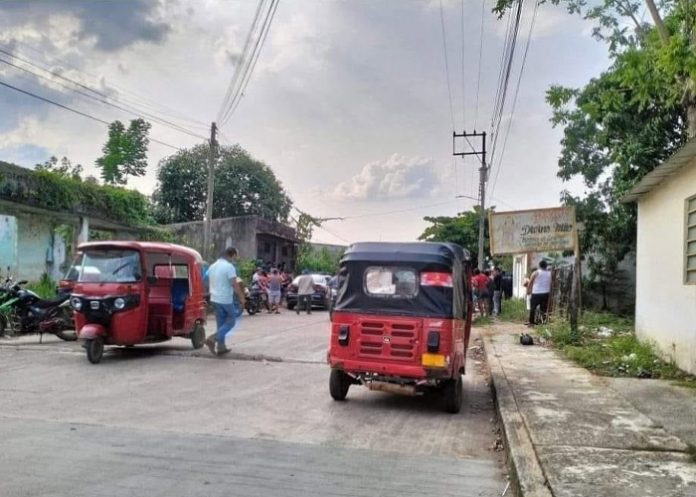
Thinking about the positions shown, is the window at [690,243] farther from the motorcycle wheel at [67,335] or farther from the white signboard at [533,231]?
the motorcycle wheel at [67,335]

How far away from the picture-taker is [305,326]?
18.1 m

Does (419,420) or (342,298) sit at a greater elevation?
(342,298)

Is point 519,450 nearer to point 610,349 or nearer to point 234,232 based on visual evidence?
point 610,349

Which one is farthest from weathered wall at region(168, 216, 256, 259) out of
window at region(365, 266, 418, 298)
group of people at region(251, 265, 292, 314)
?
window at region(365, 266, 418, 298)

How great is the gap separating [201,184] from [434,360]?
38.9 metres

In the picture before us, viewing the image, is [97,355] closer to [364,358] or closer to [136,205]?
[364,358]

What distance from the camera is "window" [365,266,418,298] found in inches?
314

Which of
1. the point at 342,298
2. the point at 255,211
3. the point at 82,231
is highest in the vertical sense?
the point at 255,211

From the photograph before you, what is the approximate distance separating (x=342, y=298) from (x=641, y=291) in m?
7.71

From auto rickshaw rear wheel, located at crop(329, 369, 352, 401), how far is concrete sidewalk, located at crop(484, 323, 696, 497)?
194 cm

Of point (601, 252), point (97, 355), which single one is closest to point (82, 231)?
point (97, 355)

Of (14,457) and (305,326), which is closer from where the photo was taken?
(14,457)

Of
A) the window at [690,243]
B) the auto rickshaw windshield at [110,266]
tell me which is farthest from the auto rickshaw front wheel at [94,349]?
the window at [690,243]

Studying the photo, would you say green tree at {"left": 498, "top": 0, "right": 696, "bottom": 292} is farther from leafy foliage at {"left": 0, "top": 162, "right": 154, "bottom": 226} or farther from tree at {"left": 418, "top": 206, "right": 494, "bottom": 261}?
tree at {"left": 418, "top": 206, "right": 494, "bottom": 261}
